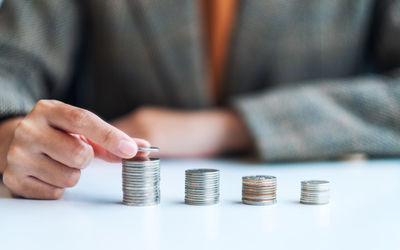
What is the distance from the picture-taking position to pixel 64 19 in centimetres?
173

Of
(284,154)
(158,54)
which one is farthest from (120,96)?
(284,154)

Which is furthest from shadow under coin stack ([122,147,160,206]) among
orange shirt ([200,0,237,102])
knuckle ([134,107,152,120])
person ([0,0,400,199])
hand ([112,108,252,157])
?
orange shirt ([200,0,237,102])

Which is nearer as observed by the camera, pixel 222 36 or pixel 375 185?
pixel 375 185

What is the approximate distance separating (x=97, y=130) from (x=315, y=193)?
1.36 feet

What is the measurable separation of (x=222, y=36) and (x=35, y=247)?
1.38 meters

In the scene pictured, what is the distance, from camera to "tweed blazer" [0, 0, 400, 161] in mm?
1542

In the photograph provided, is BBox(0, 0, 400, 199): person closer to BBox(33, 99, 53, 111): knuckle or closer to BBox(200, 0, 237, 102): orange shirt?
BBox(200, 0, 237, 102): orange shirt

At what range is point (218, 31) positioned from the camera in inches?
74.5

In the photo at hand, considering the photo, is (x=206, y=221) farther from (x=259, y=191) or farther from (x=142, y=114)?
(x=142, y=114)

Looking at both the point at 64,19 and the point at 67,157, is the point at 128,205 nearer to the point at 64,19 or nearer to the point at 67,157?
the point at 67,157

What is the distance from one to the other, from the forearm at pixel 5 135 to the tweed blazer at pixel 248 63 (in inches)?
6.3

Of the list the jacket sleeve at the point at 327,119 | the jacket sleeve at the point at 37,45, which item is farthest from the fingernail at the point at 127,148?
the jacket sleeve at the point at 327,119

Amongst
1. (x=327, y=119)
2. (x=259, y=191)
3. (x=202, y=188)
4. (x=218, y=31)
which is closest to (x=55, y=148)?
(x=202, y=188)

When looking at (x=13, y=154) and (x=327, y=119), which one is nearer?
(x=13, y=154)
